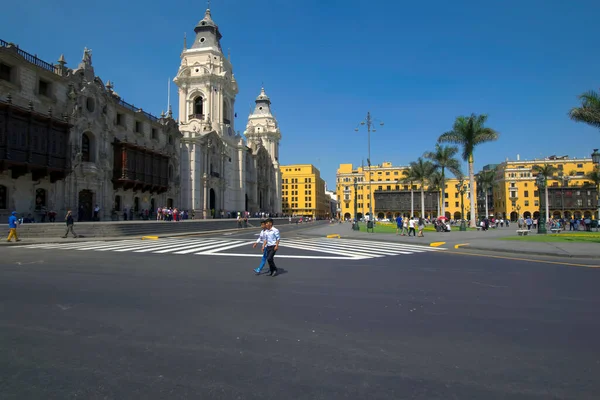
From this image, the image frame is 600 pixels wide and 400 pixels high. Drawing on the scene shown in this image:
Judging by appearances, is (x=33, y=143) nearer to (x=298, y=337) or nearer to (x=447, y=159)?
(x=298, y=337)

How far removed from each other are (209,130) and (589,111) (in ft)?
148

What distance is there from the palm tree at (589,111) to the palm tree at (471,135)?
1482 centimetres

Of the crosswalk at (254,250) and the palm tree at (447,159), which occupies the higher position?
the palm tree at (447,159)

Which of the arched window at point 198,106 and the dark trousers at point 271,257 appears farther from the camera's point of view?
the arched window at point 198,106

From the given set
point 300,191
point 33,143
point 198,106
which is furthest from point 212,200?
point 300,191

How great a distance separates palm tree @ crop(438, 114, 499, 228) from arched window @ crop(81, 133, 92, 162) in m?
37.1

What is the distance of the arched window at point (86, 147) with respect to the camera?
3400 centimetres

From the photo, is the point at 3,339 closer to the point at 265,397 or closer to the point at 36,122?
the point at 265,397

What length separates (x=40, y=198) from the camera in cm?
2969

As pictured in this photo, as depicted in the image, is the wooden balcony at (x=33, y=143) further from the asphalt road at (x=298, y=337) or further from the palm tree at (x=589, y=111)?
the palm tree at (x=589, y=111)

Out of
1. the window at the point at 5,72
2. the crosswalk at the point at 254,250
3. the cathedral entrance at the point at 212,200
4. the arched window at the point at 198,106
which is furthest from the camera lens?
the arched window at the point at 198,106

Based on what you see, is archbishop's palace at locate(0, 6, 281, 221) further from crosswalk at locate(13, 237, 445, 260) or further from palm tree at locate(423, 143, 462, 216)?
palm tree at locate(423, 143, 462, 216)

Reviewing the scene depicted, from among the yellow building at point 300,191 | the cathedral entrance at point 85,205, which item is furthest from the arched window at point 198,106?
the yellow building at point 300,191

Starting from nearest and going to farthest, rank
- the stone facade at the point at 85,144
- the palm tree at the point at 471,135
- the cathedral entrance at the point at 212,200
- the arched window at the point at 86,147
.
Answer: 1. the stone facade at the point at 85,144
2. the arched window at the point at 86,147
3. the palm tree at the point at 471,135
4. the cathedral entrance at the point at 212,200
